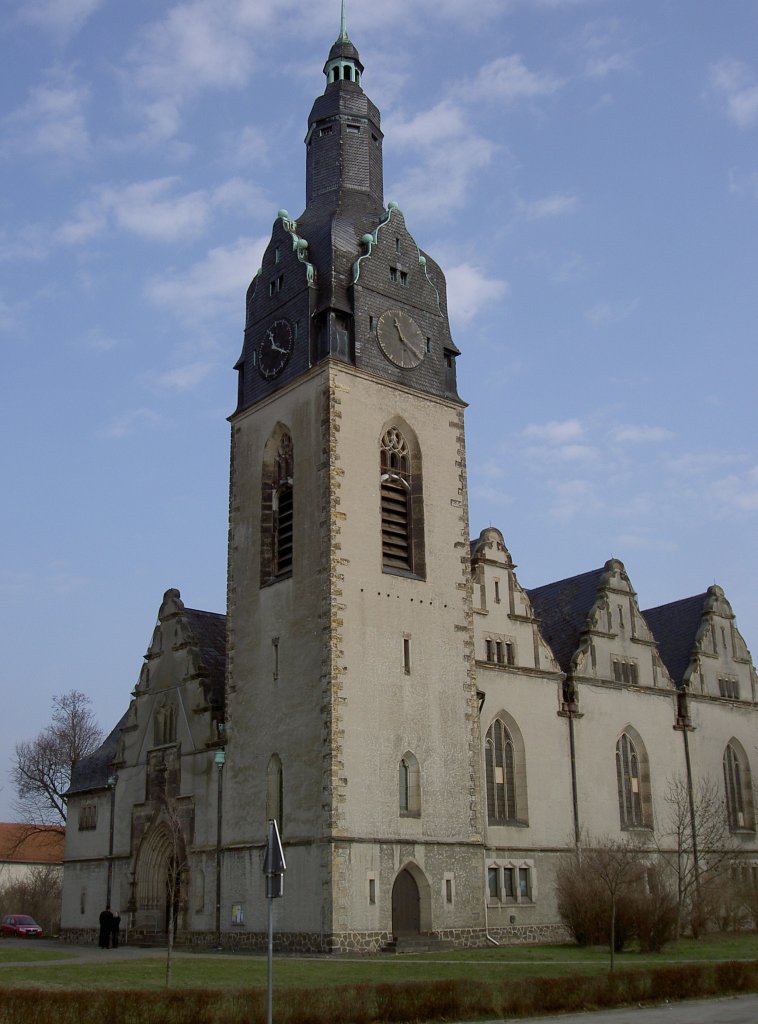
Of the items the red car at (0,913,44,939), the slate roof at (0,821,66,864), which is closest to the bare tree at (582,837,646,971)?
the red car at (0,913,44,939)

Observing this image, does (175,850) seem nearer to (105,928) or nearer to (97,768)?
(105,928)

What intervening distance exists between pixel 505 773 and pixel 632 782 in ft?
22.0

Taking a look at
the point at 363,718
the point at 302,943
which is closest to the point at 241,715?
the point at 363,718

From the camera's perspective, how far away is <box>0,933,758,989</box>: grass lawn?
73.3 feet

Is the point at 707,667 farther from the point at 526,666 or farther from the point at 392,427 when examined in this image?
the point at 392,427

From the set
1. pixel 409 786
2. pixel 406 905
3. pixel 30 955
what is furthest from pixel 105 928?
pixel 409 786

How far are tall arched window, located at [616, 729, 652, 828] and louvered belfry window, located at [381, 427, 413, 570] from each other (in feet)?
40.6

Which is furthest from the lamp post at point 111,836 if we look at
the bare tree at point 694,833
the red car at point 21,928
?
the bare tree at point 694,833

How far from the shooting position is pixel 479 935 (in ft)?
115

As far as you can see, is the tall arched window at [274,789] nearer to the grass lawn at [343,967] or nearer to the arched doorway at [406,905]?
the arched doorway at [406,905]

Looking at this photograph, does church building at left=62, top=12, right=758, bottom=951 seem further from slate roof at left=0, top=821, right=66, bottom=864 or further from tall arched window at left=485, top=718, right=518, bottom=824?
slate roof at left=0, top=821, right=66, bottom=864

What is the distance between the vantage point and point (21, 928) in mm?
51250

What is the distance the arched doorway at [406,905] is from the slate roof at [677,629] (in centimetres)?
1802

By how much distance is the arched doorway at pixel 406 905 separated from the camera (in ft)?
110
